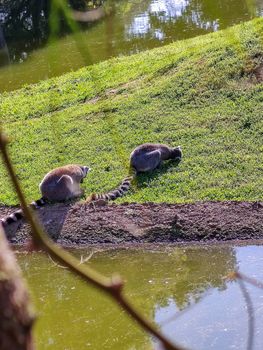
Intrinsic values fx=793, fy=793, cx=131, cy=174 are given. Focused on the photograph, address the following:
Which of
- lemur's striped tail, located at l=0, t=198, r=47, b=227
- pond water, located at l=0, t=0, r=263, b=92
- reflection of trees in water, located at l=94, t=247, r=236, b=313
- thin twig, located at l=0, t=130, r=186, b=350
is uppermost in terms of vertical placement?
thin twig, located at l=0, t=130, r=186, b=350

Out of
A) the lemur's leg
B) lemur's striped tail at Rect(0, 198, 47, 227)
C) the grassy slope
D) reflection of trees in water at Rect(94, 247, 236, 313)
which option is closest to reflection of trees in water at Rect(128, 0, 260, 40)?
the grassy slope

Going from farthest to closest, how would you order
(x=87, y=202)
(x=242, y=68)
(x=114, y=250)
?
(x=242, y=68)
(x=87, y=202)
(x=114, y=250)

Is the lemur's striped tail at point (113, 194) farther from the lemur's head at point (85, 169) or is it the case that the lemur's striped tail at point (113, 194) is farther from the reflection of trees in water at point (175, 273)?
the reflection of trees in water at point (175, 273)

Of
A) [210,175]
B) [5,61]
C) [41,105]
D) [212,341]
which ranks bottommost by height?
[5,61]

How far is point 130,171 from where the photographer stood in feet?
36.0

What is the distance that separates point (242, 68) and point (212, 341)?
7.66 m

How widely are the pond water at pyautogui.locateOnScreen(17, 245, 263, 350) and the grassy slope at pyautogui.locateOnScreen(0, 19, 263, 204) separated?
4.60 ft

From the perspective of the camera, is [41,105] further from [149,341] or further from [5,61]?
[149,341]

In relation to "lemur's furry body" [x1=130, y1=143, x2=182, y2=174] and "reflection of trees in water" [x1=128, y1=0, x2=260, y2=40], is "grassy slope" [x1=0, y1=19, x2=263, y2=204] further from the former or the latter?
"reflection of trees in water" [x1=128, y1=0, x2=260, y2=40]

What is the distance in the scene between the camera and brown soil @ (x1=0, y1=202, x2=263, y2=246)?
885 cm

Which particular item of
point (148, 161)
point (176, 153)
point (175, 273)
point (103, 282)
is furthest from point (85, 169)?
point (103, 282)

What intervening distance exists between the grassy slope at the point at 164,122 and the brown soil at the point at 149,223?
0.45 metres

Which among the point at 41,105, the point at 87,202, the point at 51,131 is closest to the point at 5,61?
the point at 41,105

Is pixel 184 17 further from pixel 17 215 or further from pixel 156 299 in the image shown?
pixel 156 299
